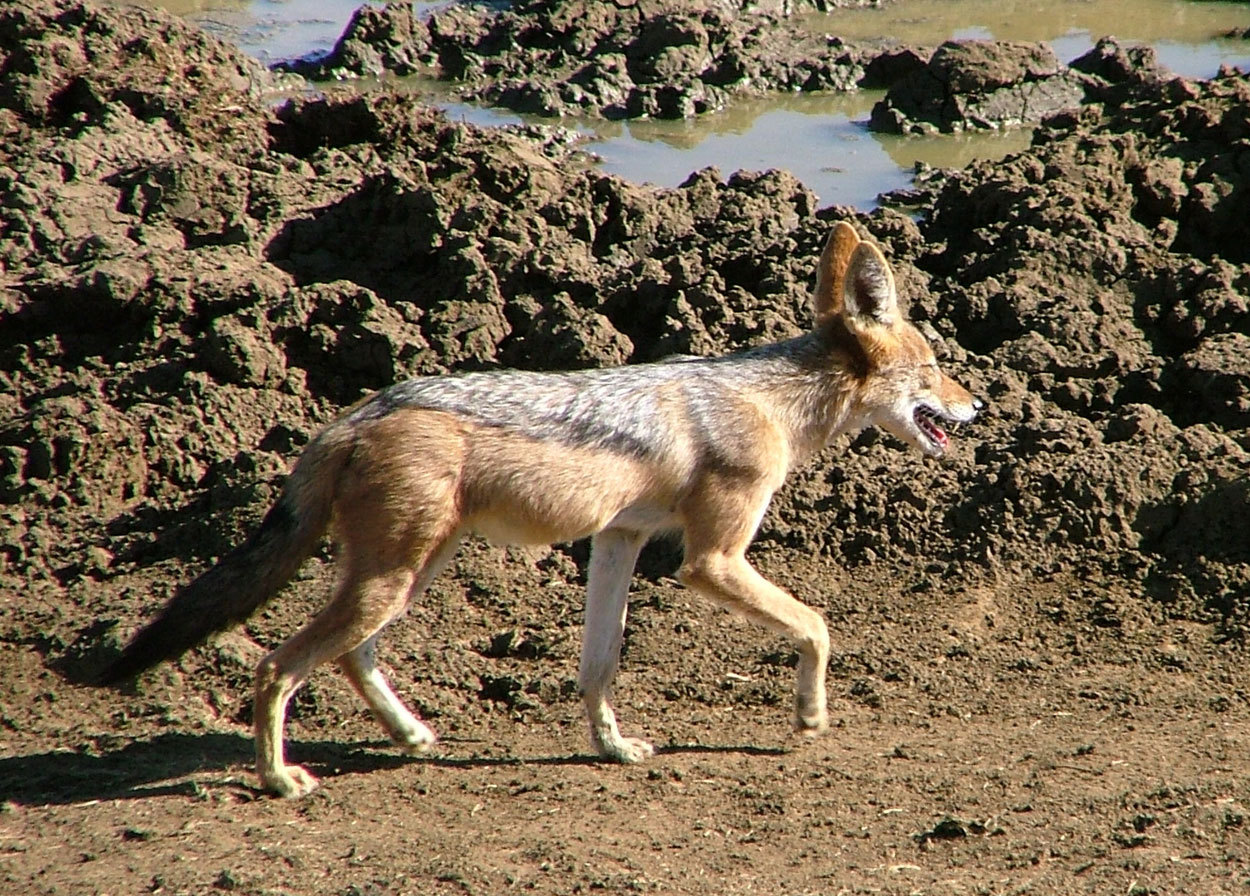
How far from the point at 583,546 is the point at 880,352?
2179mm

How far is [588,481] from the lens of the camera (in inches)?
259

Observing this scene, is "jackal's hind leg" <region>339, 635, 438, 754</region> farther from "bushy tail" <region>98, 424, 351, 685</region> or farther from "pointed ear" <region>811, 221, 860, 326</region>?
"pointed ear" <region>811, 221, 860, 326</region>

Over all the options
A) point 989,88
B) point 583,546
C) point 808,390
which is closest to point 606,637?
point 808,390

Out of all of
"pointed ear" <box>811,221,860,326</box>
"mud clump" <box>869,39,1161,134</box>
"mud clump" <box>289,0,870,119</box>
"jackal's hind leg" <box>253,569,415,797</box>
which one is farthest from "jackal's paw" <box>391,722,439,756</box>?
"mud clump" <box>869,39,1161,134</box>

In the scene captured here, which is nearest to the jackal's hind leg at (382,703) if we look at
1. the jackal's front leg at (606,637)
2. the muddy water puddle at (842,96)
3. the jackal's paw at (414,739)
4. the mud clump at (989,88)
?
the jackal's paw at (414,739)

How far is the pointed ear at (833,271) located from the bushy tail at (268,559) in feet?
8.61

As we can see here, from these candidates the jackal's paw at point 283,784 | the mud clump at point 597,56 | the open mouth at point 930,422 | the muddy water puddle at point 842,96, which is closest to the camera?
the jackal's paw at point 283,784

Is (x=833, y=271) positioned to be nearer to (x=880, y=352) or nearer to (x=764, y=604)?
(x=880, y=352)

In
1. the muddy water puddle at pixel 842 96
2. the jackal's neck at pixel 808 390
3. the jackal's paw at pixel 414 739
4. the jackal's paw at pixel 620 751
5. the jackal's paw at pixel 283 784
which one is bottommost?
the jackal's paw at pixel 620 751

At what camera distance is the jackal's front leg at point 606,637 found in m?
6.95

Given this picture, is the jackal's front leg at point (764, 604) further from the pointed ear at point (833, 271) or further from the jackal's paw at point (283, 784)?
the jackal's paw at point (283, 784)

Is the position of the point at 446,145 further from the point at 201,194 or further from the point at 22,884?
the point at 22,884

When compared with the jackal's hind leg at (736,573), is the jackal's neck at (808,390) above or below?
above

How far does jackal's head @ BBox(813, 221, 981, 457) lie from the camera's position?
744cm
